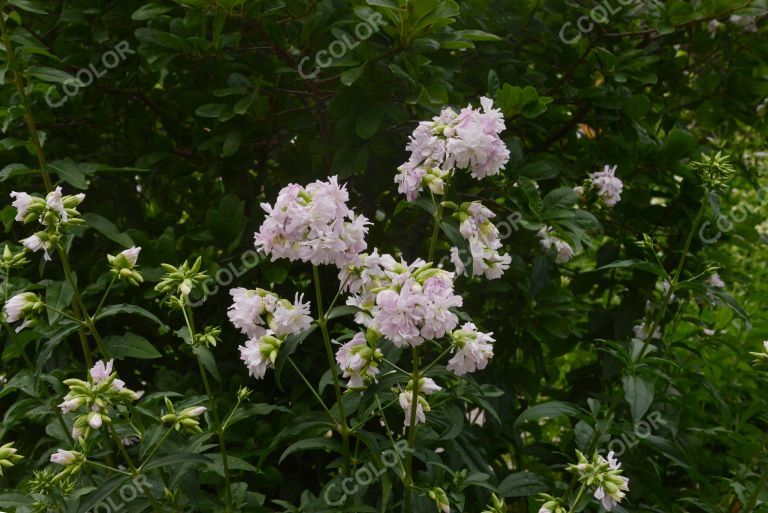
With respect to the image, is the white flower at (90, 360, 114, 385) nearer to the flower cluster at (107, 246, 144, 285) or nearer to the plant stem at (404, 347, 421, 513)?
the flower cluster at (107, 246, 144, 285)

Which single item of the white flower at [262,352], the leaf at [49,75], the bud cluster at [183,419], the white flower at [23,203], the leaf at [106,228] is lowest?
the leaf at [106,228]

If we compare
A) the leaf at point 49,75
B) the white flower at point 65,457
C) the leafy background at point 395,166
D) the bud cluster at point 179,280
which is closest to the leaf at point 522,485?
the leafy background at point 395,166

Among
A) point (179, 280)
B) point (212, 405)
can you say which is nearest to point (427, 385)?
point (212, 405)

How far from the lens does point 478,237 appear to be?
74.0 inches

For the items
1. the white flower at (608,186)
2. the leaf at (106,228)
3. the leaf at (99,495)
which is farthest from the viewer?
the white flower at (608,186)

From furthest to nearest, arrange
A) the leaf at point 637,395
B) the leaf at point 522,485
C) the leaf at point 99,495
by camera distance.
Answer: the leaf at point 522,485 → the leaf at point 637,395 → the leaf at point 99,495

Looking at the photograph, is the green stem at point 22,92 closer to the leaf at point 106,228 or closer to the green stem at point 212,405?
the leaf at point 106,228

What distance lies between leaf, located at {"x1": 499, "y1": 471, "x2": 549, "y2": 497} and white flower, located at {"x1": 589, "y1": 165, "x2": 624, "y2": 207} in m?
1.04

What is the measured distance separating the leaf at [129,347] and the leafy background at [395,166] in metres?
0.01

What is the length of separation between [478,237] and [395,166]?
3.06 ft

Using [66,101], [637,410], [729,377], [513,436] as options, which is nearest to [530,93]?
[637,410]

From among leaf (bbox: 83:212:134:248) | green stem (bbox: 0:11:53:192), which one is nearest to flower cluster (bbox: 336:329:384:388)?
leaf (bbox: 83:212:134:248)

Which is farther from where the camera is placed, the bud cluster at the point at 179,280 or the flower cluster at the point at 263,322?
the bud cluster at the point at 179,280

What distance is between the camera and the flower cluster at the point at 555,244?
2.55 m
